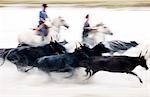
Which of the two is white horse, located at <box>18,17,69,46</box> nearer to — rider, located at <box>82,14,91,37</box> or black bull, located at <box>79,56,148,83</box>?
rider, located at <box>82,14,91,37</box>

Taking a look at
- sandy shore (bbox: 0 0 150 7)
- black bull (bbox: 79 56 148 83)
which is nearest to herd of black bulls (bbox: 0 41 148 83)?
black bull (bbox: 79 56 148 83)

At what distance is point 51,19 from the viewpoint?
1335 mm

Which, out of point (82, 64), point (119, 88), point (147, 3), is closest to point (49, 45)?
point (82, 64)

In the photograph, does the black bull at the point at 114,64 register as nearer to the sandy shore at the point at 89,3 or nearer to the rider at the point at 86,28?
the rider at the point at 86,28

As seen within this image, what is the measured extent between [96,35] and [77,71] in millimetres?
169

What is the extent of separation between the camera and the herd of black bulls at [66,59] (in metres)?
1.31

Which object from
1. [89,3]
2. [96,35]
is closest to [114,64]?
[96,35]

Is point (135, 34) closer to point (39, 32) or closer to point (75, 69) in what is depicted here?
point (75, 69)

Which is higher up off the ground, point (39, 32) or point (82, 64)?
point (39, 32)

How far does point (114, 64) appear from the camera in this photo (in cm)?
131

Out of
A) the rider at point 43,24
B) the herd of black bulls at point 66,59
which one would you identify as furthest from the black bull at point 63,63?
the rider at point 43,24

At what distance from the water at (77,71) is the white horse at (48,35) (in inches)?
0.8

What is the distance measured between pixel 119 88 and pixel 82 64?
7.1 inches

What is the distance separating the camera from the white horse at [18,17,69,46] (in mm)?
1329
